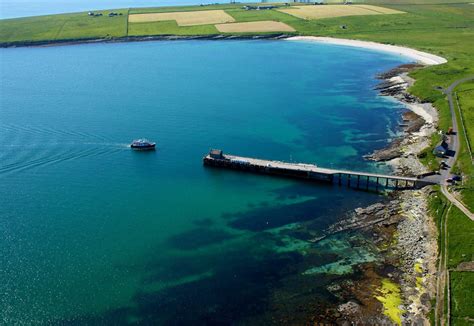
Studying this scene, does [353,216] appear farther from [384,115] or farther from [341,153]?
[384,115]

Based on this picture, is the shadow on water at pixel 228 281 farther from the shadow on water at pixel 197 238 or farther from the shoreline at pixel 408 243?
the shoreline at pixel 408 243

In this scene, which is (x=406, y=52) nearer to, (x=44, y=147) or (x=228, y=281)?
(x=44, y=147)

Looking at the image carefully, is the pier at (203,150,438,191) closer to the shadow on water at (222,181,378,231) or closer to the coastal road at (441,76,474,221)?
the shadow on water at (222,181,378,231)

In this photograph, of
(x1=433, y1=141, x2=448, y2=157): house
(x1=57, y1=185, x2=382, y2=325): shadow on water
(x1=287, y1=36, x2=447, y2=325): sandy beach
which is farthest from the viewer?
(x1=433, y1=141, x2=448, y2=157): house

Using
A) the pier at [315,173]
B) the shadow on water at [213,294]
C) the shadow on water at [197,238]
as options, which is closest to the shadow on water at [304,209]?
the pier at [315,173]

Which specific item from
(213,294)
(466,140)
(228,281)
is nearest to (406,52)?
(466,140)

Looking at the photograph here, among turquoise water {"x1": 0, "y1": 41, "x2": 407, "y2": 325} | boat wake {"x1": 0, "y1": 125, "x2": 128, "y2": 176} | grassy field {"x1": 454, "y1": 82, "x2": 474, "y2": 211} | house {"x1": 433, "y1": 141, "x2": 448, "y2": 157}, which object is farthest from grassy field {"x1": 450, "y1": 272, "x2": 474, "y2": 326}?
boat wake {"x1": 0, "y1": 125, "x2": 128, "y2": 176}
